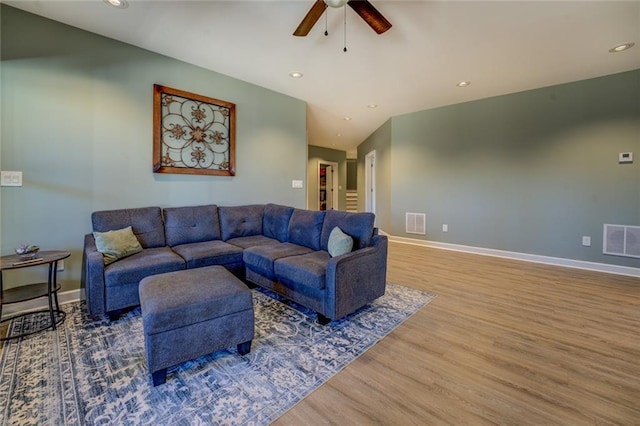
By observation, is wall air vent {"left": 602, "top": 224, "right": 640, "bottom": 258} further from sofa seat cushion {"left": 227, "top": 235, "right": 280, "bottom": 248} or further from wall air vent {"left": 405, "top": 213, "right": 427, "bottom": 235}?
sofa seat cushion {"left": 227, "top": 235, "right": 280, "bottom": 248}

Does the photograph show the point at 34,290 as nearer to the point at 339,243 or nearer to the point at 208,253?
the point at 208,253

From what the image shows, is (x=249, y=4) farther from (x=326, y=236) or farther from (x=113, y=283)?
(x=113, y=283)

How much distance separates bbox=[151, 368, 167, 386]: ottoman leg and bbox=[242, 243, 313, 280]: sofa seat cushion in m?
1.23

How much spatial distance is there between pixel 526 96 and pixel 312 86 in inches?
135

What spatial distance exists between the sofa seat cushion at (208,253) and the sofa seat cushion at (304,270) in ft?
2.09

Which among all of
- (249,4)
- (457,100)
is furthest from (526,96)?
(249,4)

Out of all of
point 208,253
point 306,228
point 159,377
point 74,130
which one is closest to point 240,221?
point 208,253

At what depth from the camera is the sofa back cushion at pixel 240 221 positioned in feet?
11.7

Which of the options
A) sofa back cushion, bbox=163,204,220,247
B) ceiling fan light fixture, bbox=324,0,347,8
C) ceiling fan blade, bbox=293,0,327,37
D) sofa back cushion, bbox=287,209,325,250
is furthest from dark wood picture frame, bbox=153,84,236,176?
ceiling fan light fixture, bbox=324,0,347,8

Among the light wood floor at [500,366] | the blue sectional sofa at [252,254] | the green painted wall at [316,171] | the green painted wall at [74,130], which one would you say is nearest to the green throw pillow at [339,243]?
the blue sectional sofa at [252,254]

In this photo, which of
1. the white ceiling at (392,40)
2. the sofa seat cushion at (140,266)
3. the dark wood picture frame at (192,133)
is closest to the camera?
the sofa seat cushion at (140,266)

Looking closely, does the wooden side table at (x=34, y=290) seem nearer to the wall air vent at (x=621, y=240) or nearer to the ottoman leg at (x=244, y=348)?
the ottoman leg at (x=244, y=348)

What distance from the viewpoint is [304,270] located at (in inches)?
92.2

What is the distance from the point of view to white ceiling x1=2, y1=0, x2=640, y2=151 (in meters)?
2.41
